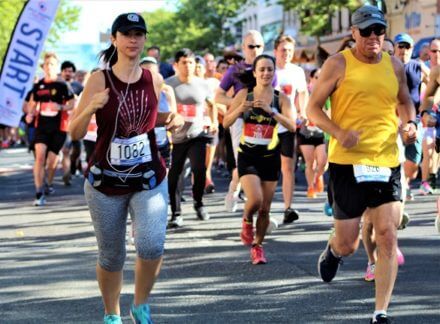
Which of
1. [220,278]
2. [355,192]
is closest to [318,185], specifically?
[220,278]

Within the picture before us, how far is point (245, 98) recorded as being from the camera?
1060cm

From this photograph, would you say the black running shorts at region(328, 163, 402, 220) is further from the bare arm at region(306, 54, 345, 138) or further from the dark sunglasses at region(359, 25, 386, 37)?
the dark sunglasses at region(359, 25, 386, 37)

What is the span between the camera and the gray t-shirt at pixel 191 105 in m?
13.8

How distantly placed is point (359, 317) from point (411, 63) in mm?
5715

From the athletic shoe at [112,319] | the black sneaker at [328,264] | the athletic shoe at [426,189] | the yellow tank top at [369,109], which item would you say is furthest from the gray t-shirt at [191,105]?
the athletic shoe at [112,319]

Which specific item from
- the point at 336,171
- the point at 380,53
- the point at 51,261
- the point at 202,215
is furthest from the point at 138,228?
the point at 202,215

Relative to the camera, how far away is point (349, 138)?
735cm

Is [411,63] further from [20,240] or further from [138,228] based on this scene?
[138,228]

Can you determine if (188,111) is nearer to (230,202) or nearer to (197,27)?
(230,202)

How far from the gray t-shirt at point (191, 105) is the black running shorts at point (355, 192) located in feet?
20.2

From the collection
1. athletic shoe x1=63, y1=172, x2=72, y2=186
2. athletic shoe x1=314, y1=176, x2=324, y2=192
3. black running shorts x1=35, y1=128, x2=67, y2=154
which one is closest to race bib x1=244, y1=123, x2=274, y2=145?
athletic shoe x1=314, y1=176, x2=324, y2=192

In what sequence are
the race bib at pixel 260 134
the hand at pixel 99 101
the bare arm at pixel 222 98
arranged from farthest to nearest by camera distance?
1. the bare arm at pixel 222 98
2. the race bib at pixel 260 134
3. the hand at pixel 99 101

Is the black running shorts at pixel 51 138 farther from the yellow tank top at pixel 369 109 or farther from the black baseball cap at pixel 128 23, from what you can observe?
the black baseball cap at pixel 128 23

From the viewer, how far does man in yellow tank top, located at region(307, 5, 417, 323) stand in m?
7.44
